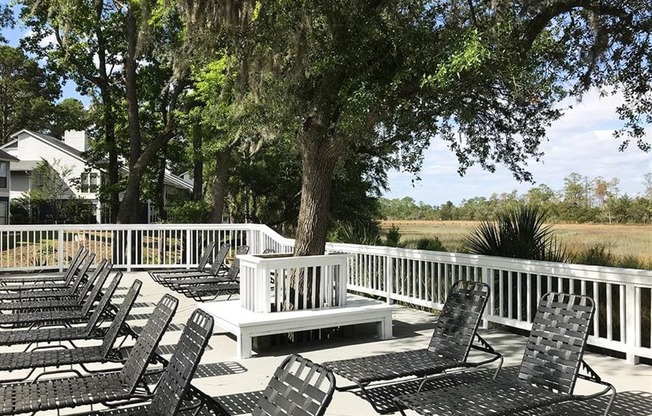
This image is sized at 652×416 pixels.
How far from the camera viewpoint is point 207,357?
18.3 feet

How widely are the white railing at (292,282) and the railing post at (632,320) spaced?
2.83m

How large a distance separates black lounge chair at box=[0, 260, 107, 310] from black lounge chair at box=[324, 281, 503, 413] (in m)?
3.09

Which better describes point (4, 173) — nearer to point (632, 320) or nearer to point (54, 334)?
point (54, 334)

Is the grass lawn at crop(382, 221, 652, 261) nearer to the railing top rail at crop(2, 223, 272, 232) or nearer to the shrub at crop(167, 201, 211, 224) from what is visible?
the railing top rail at crop(2, 223, 272, 232)

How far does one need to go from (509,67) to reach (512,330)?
10.3 feet

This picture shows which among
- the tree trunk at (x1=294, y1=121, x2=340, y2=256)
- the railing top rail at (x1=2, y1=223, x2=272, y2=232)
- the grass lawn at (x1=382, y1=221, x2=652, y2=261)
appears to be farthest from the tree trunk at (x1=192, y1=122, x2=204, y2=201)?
the tree trunk at (x1=294, y1=121, x2=340, y2=256)

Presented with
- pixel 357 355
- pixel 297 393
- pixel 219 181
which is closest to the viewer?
pixel 297 393

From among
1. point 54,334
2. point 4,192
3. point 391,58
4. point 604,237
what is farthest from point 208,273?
point 4,192

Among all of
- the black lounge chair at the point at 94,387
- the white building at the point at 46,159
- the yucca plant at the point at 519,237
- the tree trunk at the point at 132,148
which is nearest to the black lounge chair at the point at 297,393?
the black lounge chair at the point at 94,387

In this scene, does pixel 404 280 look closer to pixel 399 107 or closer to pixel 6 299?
pixel 399 107

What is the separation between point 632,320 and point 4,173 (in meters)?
30.7

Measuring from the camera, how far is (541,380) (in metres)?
3.52

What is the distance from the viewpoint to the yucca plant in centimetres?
738

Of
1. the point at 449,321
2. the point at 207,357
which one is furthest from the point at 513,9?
the point at 207,357
